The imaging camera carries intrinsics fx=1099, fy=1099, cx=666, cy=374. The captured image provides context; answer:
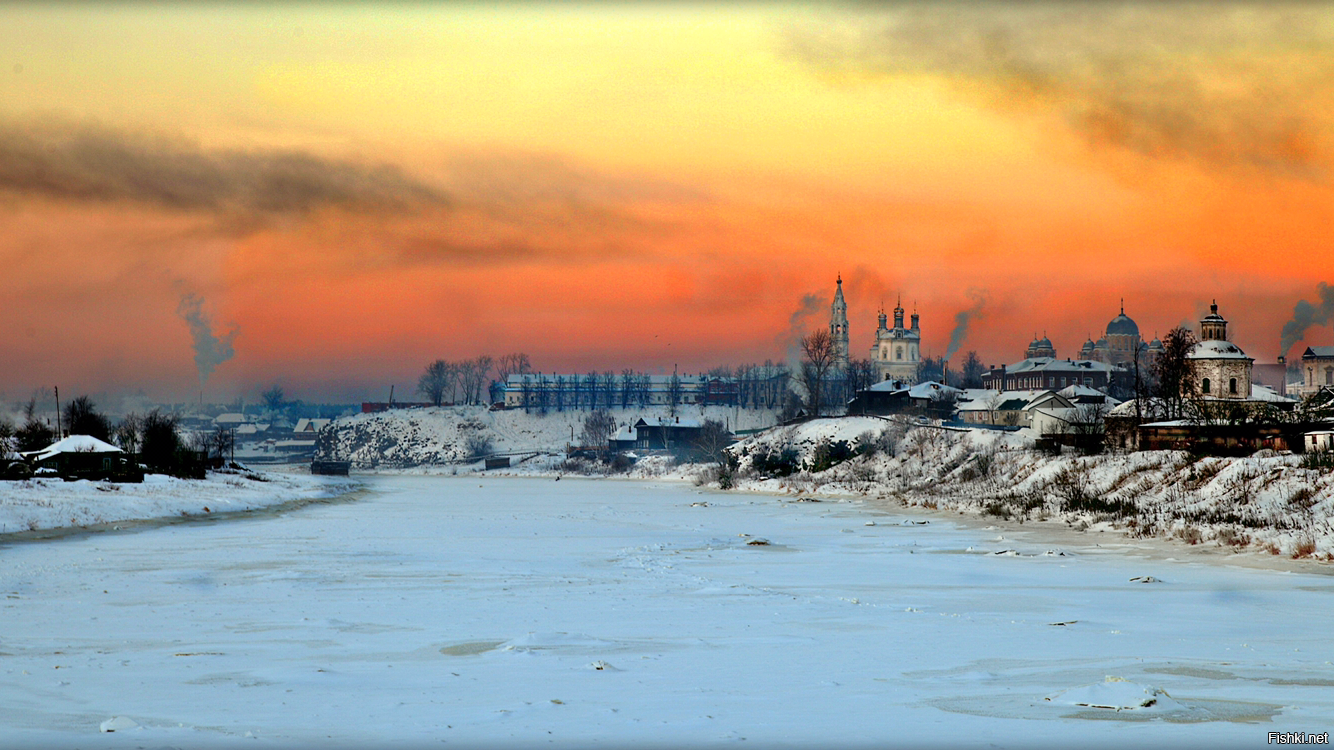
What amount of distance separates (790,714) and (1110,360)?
634 ft

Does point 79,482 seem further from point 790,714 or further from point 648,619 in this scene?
point 790,714

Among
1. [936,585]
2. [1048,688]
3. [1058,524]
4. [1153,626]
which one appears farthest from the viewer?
[1058,524]

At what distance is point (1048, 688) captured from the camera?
11.0 metres

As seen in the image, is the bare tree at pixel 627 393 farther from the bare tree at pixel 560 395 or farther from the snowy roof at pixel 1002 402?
the snowy roof at pixel 1002 402

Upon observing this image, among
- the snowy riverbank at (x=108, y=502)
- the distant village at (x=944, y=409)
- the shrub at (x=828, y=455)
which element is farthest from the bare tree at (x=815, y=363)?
the snowy riverbank at (x=108, y=502)

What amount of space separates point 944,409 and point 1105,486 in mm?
73331

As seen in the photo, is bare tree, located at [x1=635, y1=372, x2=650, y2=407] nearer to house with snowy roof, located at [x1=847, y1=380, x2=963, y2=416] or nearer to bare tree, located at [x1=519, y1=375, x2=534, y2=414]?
bare tree, located at [x1=519, y1=375, x2=534, y2=414]

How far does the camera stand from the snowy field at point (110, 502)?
33.4 metres

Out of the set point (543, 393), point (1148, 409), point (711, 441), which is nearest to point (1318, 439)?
point (1148, 409)

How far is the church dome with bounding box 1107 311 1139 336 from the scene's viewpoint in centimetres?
19088

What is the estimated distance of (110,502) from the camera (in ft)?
125

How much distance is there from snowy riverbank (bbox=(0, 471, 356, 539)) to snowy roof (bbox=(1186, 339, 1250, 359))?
230ft

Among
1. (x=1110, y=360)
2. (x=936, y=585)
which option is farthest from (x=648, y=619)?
(x=1110, y=360)

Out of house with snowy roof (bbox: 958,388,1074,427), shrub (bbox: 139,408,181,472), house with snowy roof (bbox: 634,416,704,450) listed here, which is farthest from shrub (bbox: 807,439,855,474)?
house with snowy roof (bbox: 634,416,704,450)
